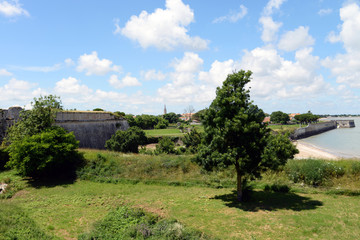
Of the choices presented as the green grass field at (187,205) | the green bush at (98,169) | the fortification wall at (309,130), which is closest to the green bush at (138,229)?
the green grass field at (187,205)

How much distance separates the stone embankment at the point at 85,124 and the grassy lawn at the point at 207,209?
13.2 metres

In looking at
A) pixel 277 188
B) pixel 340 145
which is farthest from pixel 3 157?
pixel 340 145

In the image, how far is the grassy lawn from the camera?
28.1 feet

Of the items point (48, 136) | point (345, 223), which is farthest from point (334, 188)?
point (48, 136)

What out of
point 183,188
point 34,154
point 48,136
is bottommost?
point 183,188

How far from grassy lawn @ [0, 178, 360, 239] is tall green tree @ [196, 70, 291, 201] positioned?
2113mm

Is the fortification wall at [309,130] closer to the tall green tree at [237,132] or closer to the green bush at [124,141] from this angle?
the green bush at [124,141]

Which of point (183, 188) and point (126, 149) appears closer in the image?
point (183, 188)

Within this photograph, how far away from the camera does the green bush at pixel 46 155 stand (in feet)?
52.7

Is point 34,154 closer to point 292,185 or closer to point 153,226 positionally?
point 153,226

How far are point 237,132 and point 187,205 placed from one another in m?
4.58

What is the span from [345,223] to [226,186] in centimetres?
704

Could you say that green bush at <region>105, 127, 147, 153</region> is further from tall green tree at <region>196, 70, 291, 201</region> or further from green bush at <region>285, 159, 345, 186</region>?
green bush at <region>285, 159, 345, 186</region>

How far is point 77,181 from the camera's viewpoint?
1688 cm
